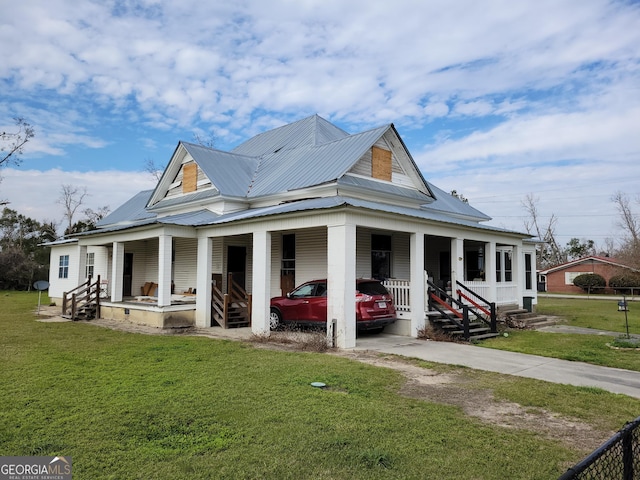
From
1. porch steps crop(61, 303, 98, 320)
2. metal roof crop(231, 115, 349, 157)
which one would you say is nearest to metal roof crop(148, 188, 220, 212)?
metal roof crop(231, 115, 349, 157)

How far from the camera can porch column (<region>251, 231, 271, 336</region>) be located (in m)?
14.0

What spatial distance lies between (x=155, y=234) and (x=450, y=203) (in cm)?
1451

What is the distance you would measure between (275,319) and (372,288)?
355 centimetres

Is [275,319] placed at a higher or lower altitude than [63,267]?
lower

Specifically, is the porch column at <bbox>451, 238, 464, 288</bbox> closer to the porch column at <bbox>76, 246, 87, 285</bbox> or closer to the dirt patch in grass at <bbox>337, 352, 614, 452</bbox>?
the dirt patch in grass at <bbox>337, 352, 614, 452</bbox>

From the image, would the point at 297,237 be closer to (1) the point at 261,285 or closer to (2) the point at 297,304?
(2) the point at 297,304

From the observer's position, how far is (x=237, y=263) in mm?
19344

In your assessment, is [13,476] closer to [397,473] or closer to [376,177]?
[397,473]

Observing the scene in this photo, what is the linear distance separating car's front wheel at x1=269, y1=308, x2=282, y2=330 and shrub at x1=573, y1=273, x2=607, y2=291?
43604 millimetres

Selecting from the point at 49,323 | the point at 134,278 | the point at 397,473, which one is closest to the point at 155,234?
the point at 49,323

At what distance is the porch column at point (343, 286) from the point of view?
38.5 ft

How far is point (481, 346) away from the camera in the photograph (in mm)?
12719

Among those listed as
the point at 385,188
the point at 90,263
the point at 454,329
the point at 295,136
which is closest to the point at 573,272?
the point at 295,136

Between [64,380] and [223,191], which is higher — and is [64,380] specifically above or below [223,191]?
below
